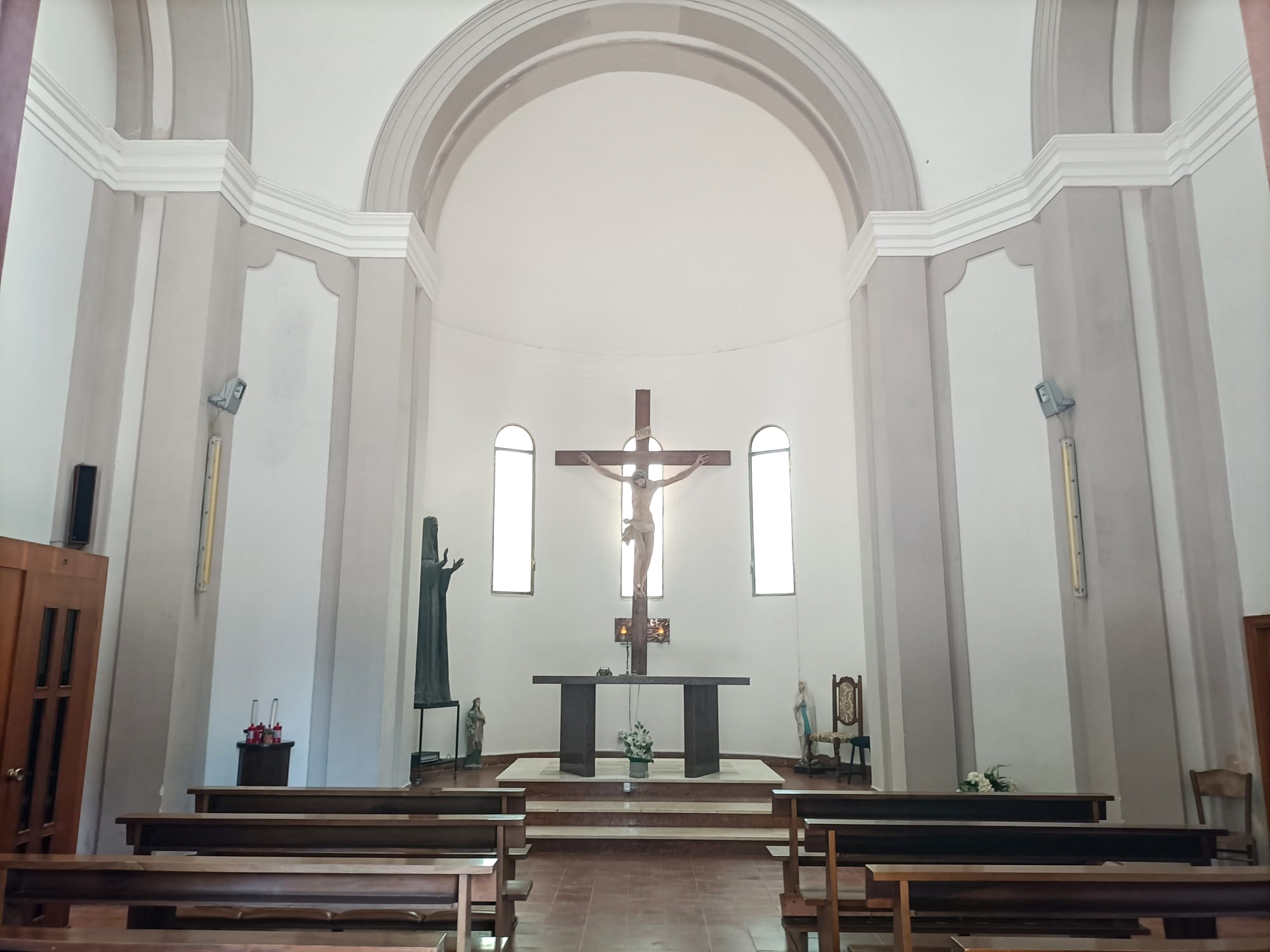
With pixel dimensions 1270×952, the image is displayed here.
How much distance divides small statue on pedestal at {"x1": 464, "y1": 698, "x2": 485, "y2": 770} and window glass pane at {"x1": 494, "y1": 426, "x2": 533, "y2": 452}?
3069mm

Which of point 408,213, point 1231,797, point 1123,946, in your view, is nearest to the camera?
point 1123,946

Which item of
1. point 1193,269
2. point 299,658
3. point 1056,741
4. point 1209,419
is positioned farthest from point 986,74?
point 299,658

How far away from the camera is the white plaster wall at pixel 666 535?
10.9 metres

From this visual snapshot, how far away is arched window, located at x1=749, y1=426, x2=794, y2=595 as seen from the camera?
37.9 feet

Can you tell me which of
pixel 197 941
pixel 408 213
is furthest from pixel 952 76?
pixel 197 941

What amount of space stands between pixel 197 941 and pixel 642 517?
744cm

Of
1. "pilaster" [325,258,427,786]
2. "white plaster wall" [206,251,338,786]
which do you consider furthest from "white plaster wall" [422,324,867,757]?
"white plaster wall" [206,251,338,786]

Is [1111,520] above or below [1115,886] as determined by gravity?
above

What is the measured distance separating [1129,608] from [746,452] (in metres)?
6.18

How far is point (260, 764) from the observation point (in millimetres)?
6289

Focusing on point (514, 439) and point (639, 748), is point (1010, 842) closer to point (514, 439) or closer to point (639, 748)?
point (639, 748)

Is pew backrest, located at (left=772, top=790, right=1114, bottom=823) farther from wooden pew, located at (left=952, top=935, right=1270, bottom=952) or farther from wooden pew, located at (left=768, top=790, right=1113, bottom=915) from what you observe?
wooden pew, located at (left=952, top=935, right=1270, bottom=952)

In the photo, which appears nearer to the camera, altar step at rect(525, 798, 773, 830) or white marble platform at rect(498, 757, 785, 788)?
altar step at rect(525, 798, 773, 830)

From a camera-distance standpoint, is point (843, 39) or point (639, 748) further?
point (639, 748)
